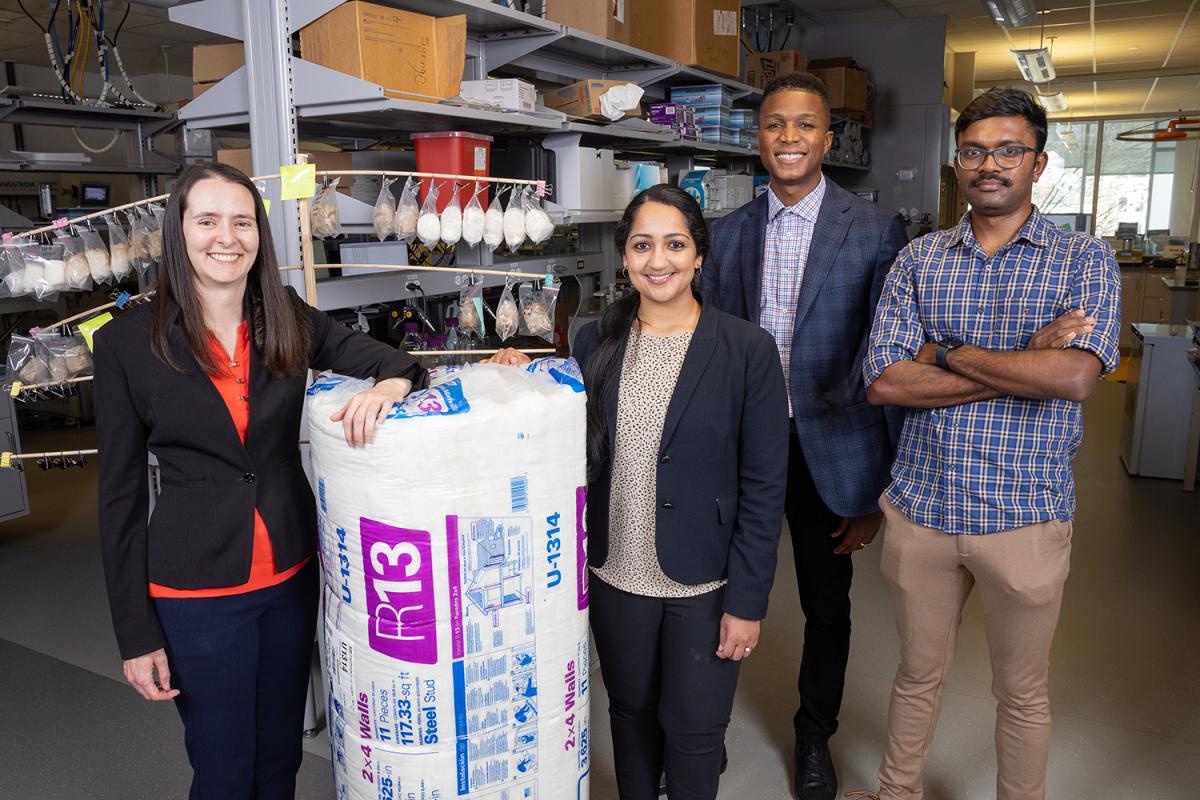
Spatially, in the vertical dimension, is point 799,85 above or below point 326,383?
above

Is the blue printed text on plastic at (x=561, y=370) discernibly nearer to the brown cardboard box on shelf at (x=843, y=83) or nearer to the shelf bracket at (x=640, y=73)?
the shelf bracket at (x=640, y=73)

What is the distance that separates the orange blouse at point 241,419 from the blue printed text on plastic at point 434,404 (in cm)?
34

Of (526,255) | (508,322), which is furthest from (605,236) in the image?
(508,322)


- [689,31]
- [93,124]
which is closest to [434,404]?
[689,31]

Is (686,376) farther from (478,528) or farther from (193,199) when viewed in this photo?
(193,199)

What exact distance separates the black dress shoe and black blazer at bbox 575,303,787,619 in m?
0.88

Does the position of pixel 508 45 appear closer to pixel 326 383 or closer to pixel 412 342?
pixel 412 342

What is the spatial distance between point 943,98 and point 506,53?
18.1 ft

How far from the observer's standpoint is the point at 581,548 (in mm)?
1571

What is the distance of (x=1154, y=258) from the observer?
10.5 metres

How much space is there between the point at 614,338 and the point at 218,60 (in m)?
1.65

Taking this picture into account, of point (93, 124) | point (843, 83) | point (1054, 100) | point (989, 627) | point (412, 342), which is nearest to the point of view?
point (989, 627)

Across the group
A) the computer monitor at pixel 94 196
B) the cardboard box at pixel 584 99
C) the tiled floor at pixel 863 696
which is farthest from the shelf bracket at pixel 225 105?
the computer monitor at pixel 94 196

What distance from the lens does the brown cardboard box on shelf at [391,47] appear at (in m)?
2.22
